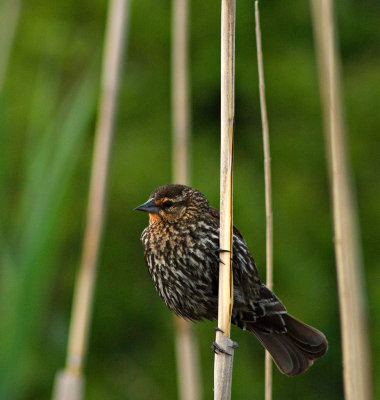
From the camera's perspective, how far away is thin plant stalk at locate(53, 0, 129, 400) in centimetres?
263

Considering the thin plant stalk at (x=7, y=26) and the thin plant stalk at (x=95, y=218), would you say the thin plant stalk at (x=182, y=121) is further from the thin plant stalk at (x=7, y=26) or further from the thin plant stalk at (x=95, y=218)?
the thin plant stalk at (x=7, y=26)

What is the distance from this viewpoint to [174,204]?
241cm

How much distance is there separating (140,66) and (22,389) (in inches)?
73.3

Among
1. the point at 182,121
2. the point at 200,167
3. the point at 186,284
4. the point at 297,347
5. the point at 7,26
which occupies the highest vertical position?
the point at 7,26

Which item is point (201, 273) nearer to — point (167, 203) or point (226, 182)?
point (167, 203)

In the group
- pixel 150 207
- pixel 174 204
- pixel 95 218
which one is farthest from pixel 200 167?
pixel 150 207

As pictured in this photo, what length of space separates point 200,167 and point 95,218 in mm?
1850

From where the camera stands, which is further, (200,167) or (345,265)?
(200,167)

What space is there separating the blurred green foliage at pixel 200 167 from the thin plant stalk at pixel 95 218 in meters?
1.53

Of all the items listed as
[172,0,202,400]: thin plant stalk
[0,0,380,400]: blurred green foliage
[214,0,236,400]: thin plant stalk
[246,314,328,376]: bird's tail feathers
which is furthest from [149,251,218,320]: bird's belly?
[0,0,380,400]: blurred green foliage

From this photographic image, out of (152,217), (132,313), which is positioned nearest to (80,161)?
(132,313)

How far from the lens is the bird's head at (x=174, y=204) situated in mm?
2344

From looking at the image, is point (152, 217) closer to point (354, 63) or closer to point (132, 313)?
point (132, 313)

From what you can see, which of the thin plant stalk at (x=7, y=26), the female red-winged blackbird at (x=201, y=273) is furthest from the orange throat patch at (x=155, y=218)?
the thin plant stalk at (x=7, y=26)
